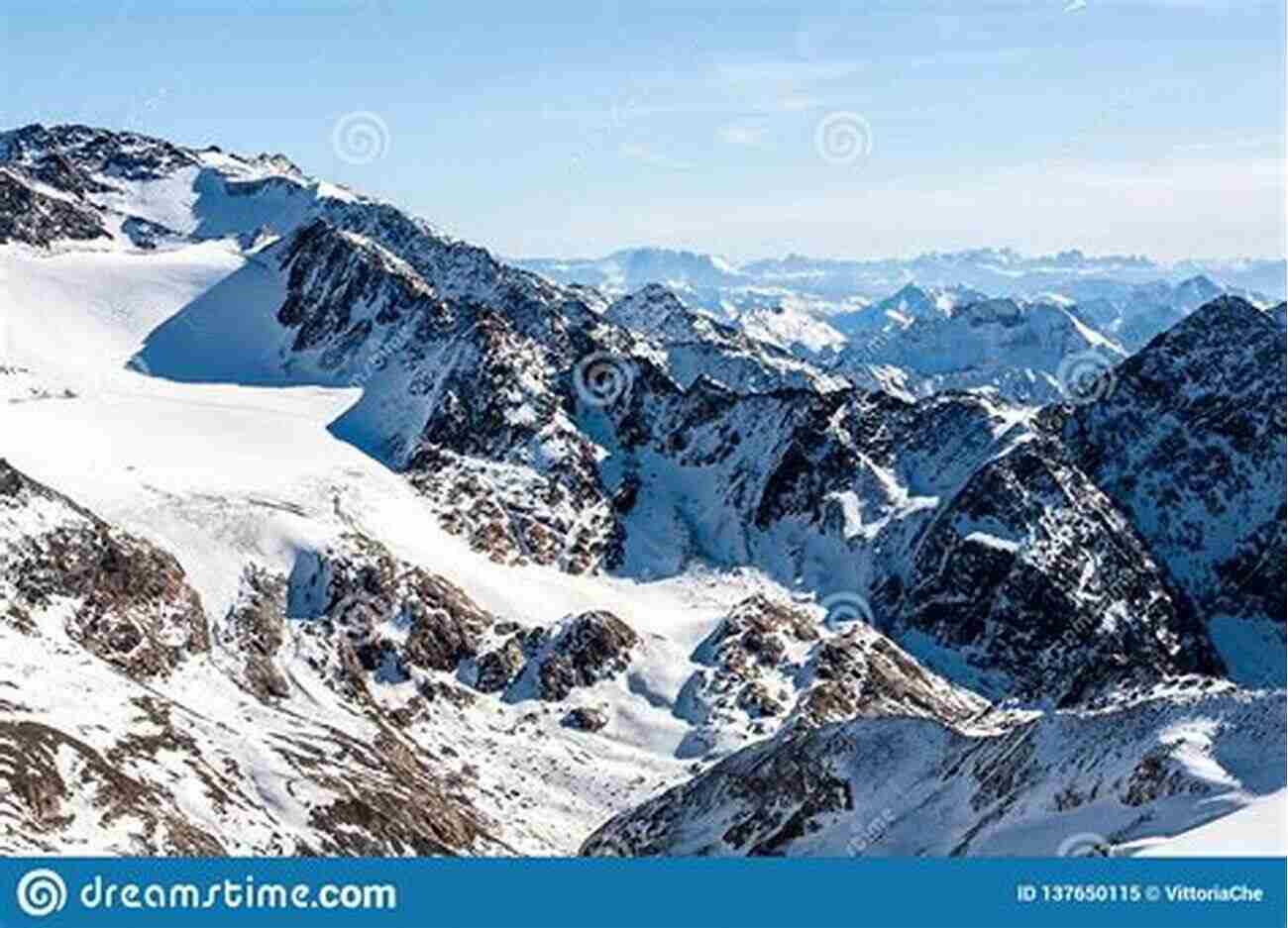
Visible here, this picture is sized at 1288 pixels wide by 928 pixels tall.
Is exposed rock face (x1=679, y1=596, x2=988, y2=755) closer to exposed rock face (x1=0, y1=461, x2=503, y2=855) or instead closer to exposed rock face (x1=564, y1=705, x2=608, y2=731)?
exposed rock face (x1=564, y1=705, x2=608, y2=731)

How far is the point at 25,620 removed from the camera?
5251 inches

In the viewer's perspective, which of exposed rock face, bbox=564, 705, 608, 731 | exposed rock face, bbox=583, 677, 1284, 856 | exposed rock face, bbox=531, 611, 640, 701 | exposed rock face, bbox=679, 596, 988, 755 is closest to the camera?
exposed rock face, bbox=583, 677, 1284, 856

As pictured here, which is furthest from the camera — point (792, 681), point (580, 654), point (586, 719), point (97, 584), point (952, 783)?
point (792, 681)

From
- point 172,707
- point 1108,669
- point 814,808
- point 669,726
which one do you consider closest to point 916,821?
point 814,808

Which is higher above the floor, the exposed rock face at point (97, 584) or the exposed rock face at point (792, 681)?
the exposed rock face at point (97, 584)

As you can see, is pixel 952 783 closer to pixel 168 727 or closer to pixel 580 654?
pixel 168 727

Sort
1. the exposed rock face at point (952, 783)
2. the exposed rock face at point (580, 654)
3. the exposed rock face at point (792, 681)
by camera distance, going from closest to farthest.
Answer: the exposed rock face at point (952, 783), the exposed rock face at point (792, 681), the exposed rock face at point (580, 654)

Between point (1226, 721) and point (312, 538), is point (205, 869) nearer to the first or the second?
point (1226, 721)

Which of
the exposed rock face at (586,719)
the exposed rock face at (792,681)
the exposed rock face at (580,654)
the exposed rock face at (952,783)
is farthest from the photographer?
the exposed rock face at (580,654)

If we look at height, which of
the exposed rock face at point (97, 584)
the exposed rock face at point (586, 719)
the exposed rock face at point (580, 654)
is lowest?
the exposed rock face at point (586, 719)

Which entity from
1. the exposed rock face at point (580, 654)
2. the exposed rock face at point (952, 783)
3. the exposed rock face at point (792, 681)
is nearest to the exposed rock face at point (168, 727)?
the exposed rock face at point (580, 654)

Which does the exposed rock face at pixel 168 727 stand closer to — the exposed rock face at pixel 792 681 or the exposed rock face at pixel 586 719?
the exposed rock face at pixel 586 719

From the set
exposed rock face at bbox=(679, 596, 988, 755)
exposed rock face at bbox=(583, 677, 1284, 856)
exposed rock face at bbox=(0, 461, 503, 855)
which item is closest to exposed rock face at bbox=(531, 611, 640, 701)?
exposed rock face at bbox=(679, 596, 988, 755)

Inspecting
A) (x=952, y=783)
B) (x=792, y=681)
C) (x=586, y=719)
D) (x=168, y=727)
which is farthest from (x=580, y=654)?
(x=952, y=783)
